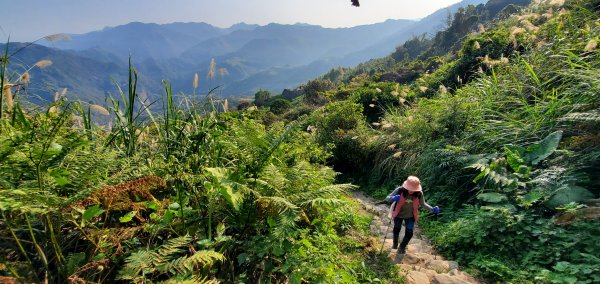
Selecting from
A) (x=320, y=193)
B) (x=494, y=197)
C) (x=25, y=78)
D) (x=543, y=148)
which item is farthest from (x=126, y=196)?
(x=543, y=148)

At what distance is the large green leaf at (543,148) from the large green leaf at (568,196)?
2.21 feet

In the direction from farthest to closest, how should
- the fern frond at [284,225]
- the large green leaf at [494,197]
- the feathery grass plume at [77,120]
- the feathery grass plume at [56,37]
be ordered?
the large green leaf at [494,197]
the feathery grass plume at [56,37]
the feathery grass plume at [77,120]
the fern frond at [284,225]

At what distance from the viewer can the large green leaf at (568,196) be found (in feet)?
13.2

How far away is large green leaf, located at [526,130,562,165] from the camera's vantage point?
478 cm

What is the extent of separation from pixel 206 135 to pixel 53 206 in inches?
54.4

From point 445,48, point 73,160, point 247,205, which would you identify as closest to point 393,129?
point 247,205

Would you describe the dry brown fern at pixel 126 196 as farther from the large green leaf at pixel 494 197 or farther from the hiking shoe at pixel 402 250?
the large green leaf at pixel 494 197

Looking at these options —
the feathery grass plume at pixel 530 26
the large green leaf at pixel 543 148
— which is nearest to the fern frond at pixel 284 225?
the large green leaf at pixel 543 148

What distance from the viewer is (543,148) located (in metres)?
4.91

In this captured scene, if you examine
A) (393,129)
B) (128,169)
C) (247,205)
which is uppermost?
(128,169)

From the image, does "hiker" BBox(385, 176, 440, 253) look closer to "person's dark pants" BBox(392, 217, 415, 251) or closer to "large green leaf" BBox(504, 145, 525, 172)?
"person's dark pants" BBox(392, 217, 415, 251)

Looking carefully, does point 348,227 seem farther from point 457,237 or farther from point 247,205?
point 247,205

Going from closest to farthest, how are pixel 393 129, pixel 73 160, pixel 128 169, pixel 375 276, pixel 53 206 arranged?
pixel 53 206, pixel 73 160, pixel 128 169, pixel 375 276, pixel 393 129

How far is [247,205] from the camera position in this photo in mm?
2465
